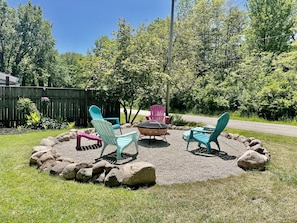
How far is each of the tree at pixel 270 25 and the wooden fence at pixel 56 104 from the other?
1294 centimetres

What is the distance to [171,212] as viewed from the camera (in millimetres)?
2523

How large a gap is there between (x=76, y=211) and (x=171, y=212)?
1004 millimetres

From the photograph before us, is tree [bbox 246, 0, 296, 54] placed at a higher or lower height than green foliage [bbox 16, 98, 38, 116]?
higher

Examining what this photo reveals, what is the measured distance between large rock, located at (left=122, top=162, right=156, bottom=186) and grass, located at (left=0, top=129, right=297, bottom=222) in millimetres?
142

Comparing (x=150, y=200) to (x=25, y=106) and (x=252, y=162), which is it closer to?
(x=252, y=162)

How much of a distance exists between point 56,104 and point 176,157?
19.8 ft

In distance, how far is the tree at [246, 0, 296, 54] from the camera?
16891 mm

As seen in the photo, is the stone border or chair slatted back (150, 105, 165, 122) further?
chair slatted back (150, 105, 165, 122)

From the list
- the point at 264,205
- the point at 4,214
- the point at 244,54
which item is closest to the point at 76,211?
the point at 4,214

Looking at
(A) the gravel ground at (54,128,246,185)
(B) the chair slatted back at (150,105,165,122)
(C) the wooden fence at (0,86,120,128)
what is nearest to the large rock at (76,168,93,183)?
(A) the gravel ground at (54,128,246,185)

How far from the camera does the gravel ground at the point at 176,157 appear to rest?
3711 mm

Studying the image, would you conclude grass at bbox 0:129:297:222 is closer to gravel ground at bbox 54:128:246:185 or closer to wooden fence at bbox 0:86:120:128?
gravel ground at bbox 54:128:246:185

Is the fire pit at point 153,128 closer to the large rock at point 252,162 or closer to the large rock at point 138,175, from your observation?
the large rock at point 252,162

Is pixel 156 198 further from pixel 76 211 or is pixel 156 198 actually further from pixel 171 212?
pixel 76 211
